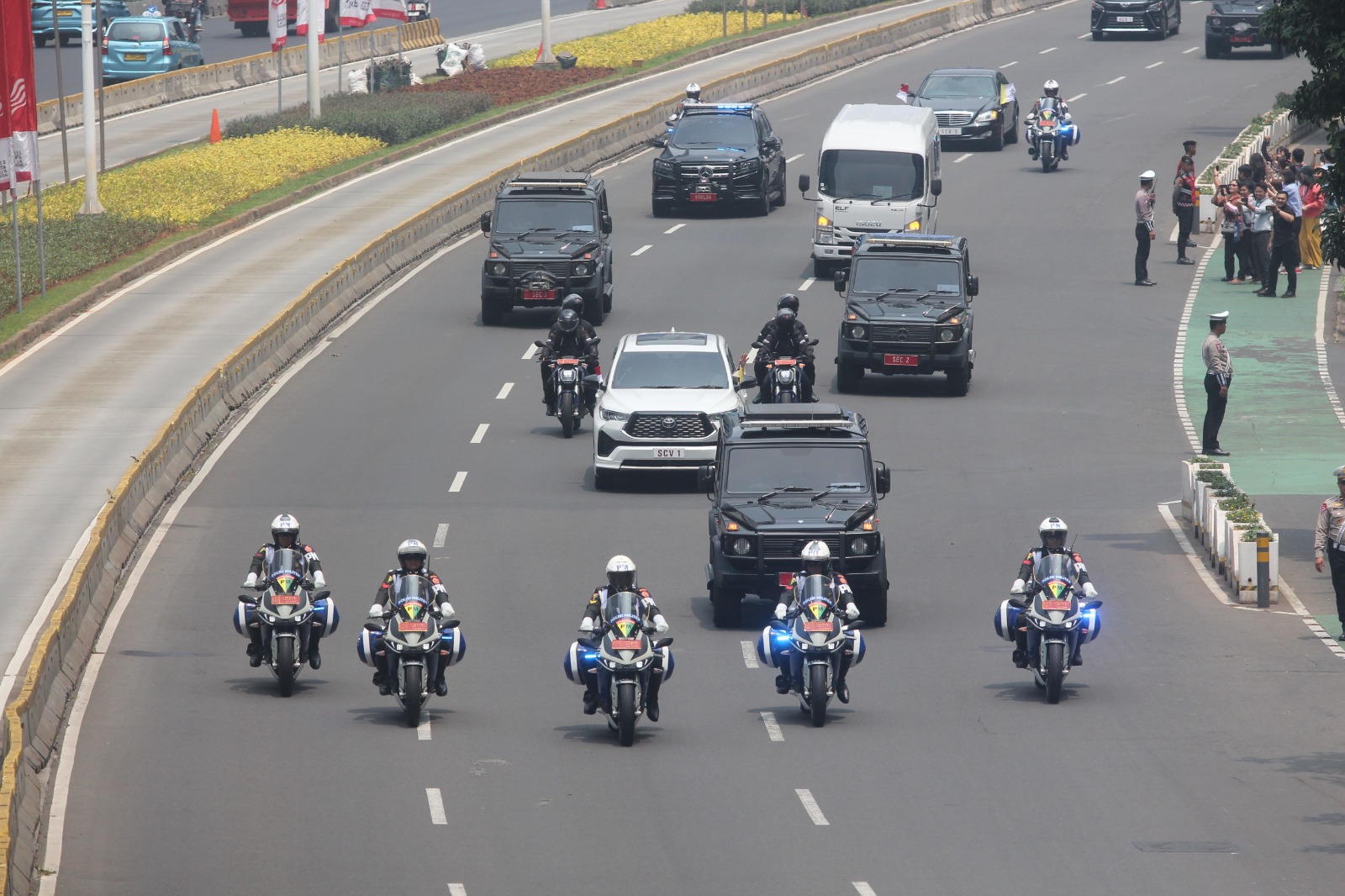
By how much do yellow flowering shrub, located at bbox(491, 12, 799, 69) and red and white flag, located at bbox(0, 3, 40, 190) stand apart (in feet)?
118

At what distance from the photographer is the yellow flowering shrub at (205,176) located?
47.3m

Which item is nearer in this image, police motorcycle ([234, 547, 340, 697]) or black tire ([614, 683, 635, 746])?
black tire ([614, 683, 635, 746])

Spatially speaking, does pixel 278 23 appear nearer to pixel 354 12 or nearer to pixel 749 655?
pixel 354 12

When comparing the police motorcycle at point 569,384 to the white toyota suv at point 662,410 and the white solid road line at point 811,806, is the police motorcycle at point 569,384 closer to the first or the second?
the white toyota suv at point 662,410

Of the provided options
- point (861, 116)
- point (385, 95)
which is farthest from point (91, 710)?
point (385, 95)

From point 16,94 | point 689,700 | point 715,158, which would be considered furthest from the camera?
point 715,158

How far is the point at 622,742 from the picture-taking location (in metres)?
18.1

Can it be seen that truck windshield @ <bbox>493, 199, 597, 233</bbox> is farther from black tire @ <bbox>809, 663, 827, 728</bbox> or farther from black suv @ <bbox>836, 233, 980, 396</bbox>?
black tire @ <bbox>809, 663, 827, 728</bbox>

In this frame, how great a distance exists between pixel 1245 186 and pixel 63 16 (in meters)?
44.6

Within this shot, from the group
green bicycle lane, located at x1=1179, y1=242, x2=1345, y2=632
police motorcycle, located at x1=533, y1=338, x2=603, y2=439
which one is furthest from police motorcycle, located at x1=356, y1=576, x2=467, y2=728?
police motorcycle, located at x1=533, y1=338, x2=603, y2=439

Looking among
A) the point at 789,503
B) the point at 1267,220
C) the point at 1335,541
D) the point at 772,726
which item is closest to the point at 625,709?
the point at 772,726

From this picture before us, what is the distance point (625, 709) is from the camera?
17906 mm

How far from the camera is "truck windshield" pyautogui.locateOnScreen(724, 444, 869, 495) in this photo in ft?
74.7

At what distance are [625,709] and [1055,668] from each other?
13.1 ft
